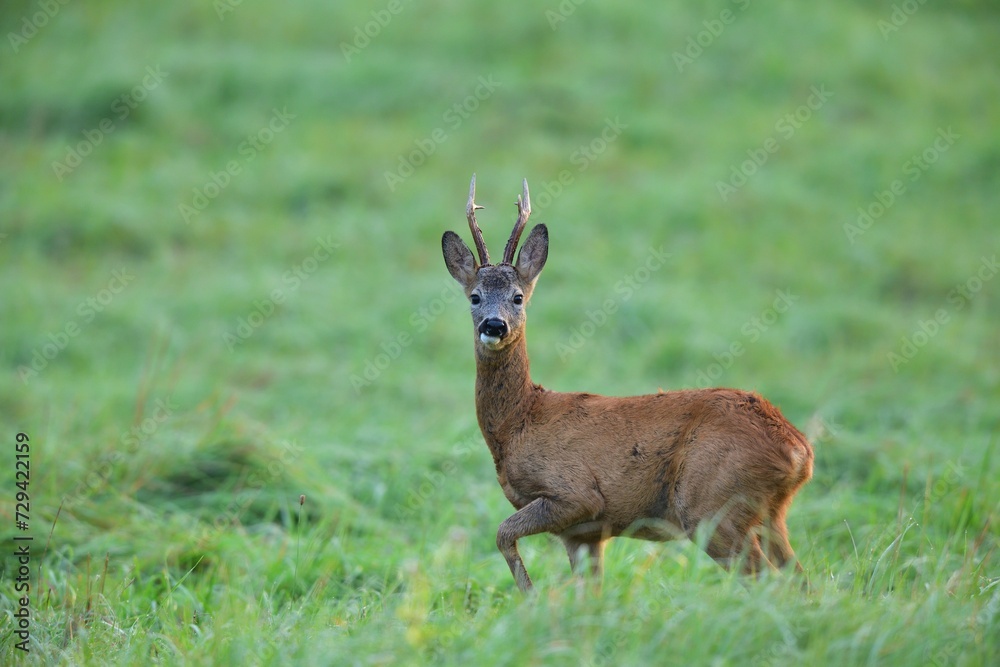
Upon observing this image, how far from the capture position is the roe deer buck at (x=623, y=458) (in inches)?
178

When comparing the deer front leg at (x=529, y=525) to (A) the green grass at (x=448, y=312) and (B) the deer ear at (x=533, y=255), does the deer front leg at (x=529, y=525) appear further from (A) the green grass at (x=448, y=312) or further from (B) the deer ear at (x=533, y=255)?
(B) the deer ear at (x=533, y=255)

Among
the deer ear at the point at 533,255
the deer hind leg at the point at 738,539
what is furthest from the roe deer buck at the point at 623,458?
the deer ear at the point at 533,255

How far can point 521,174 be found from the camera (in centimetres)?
1362

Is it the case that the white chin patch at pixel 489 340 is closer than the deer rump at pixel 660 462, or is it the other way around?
the deer rump at pixel 660 462

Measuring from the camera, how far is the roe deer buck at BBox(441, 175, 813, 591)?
4.52 metres

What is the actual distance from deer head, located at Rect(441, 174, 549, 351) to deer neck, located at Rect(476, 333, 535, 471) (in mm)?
78

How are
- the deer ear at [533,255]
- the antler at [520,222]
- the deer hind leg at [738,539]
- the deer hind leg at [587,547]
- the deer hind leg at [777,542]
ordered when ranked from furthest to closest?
the deer ear at [533,255], the antler at [520,222], the deer hind leg at [587,547], the deer hind leg at [777,542], the deer hind leg at [738,539]

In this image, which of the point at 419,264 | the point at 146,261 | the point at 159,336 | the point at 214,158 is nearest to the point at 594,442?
the point at 159,336

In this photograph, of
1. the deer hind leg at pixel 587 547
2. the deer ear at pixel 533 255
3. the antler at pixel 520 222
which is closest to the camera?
the deer hind leg at pixel 587 547

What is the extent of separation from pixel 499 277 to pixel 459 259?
42 centimetres

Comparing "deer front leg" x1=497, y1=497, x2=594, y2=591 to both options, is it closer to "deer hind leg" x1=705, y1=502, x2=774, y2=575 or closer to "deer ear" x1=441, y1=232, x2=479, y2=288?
"deer hind leg" x1=705, y1=502, x2=774, y2=575

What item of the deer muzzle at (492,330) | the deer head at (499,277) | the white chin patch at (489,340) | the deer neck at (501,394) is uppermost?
the deer head at (499,277)

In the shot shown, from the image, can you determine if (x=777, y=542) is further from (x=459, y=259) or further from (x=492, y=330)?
(x=459, y=259)

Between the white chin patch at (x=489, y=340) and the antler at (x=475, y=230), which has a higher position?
the antler at (x=475, y=230)
